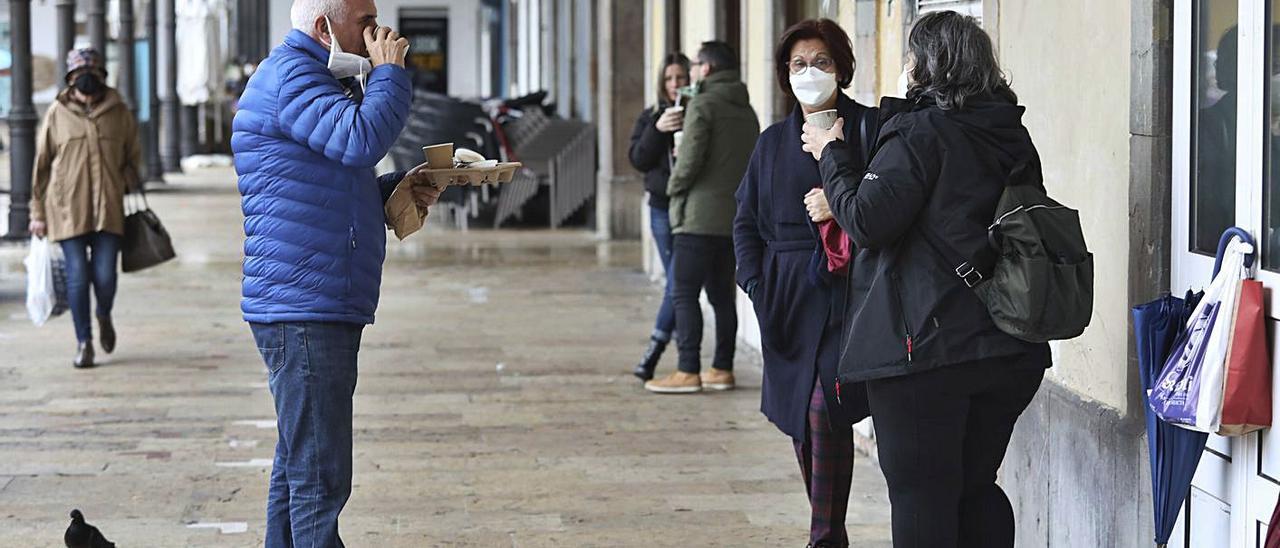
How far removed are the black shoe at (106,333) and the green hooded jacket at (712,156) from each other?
9.78ft

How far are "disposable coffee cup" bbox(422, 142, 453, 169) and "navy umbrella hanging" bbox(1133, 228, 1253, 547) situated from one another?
1.48 metres

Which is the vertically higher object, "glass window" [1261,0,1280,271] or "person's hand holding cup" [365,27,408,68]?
"person's hand holding cup" [365,27,408,68]

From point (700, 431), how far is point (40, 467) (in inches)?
94.1

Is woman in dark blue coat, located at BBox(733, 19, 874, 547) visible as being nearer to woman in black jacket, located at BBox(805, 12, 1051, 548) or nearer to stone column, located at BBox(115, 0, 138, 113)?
woman in black jacket, located at BBox(805, 12, 1051, 548)

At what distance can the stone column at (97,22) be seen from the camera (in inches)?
729

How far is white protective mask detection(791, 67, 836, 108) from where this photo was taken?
4.38 meters

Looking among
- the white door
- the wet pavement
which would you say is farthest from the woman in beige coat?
the white door

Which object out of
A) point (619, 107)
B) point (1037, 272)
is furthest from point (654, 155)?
point (619, 107)

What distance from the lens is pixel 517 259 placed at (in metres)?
14.4

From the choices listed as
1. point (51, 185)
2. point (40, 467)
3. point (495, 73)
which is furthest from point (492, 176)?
point (495, 73)

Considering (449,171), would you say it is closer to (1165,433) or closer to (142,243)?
(1165,433)

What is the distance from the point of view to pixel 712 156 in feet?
24.5

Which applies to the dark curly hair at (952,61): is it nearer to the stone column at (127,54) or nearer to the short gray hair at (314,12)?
the short gray hair at (314,12)

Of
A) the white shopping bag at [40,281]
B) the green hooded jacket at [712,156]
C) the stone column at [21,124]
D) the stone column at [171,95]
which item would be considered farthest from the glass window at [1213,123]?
the stone column at [171,95]
